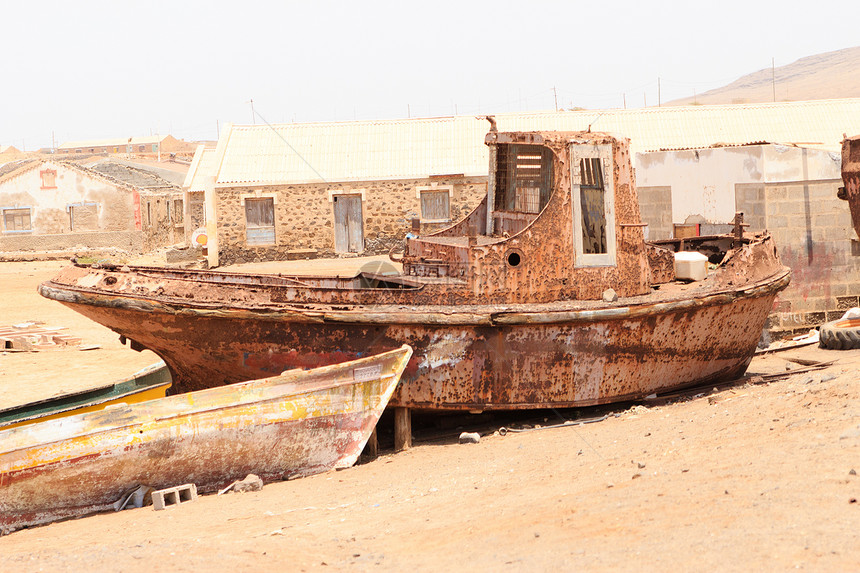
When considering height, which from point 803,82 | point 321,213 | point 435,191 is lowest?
point 321,213

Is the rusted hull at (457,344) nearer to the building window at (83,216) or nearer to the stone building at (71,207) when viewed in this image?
the stone building at (71,207)

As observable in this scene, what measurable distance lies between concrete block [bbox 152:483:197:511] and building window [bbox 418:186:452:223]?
16.7m

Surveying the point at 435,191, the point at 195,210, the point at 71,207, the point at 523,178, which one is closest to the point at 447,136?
the point at 435,191

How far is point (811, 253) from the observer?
13078 mm

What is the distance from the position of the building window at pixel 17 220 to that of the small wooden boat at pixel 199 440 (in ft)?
84.1

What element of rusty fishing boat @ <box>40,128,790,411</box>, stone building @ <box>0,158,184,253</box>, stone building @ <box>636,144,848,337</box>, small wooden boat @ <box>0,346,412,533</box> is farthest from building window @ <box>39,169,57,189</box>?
small wooden boat @ <box>0,346,412,533</box>

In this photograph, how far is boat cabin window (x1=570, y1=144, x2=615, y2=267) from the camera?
843 centimetres

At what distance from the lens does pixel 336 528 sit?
5.45 meters

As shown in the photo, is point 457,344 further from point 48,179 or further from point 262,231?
point 48,179

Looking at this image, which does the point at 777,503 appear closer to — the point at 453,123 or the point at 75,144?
the point at 453,123

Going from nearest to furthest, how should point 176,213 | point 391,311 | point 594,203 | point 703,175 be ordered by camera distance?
point 391,311 → point 594,203 → point 703,175 → point 176,213

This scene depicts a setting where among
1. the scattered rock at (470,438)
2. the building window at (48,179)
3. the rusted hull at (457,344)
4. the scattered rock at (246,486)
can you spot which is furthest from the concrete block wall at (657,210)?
the building window at (48,179)

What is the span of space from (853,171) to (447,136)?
15.1m

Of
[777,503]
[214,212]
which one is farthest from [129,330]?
[214,212]
